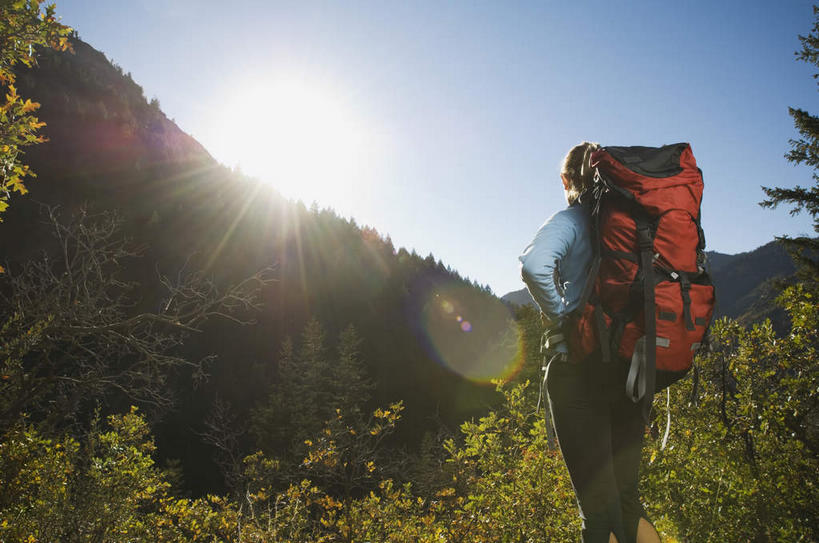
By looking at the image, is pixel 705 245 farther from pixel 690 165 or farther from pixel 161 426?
pixel 161 426

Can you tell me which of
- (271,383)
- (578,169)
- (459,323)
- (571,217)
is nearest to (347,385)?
(271,383)

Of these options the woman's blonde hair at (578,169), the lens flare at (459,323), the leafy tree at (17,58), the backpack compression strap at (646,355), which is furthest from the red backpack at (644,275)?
the lens flare at (459,323)

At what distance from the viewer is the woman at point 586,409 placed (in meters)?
1.32

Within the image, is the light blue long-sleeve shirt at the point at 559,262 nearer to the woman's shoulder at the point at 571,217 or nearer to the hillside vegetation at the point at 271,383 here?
the woman's shoulder at the point at 571,217

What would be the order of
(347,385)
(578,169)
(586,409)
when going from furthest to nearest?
(347,385), (578,169), (586,409)

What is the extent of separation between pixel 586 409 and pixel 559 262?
0.54 metres

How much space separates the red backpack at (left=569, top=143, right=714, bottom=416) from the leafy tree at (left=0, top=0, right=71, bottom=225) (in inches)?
160

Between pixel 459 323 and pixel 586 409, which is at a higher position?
→ pixel 586 409

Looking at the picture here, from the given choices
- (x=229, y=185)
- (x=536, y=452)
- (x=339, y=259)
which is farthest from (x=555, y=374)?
(x=229, y=185)

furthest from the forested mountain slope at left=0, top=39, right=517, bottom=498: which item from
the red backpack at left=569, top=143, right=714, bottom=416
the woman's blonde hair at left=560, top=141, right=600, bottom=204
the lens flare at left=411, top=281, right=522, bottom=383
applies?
the red backpack at left=569, top=143, right=714, bottom=416

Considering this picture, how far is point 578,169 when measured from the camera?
176 cm

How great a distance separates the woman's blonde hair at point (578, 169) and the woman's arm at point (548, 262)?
288mm

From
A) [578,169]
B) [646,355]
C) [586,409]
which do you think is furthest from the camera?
[578,169]

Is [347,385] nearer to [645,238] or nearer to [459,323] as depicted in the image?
[645,238]
